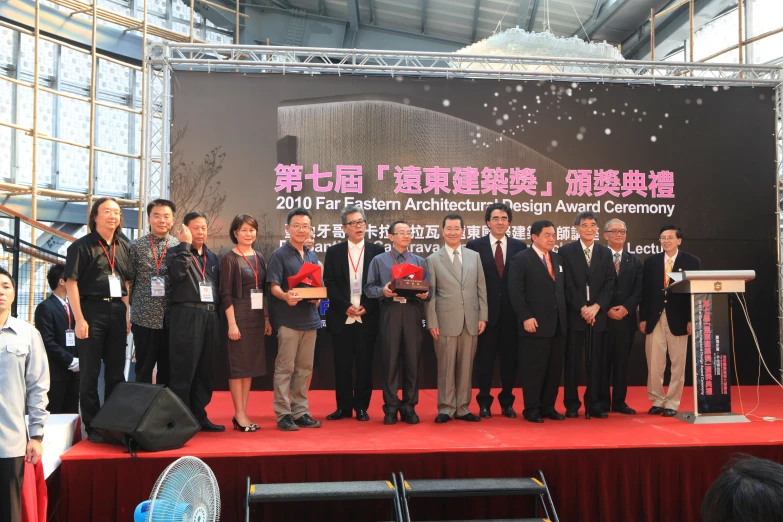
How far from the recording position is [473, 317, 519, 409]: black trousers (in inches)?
172

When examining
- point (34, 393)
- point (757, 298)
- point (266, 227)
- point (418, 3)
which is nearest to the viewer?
point (34, 393)

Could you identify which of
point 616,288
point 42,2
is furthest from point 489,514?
point 42,2

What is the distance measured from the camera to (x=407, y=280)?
3.93 meters

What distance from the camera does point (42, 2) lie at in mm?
9188

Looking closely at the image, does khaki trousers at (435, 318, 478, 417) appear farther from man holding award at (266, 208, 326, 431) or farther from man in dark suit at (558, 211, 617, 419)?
man holding award at (266, 208, 326, 431)

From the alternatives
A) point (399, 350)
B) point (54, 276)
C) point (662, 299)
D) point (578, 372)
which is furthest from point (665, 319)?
point (54, 276)

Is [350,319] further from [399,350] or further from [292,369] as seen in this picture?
[292,369]

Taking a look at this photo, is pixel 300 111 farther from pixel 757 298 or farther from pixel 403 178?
pixel 757 298

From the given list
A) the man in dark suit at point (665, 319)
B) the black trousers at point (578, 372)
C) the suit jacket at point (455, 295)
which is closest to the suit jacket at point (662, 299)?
the man in dark suit at point (665, 319)

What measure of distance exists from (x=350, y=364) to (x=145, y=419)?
1.47 metres

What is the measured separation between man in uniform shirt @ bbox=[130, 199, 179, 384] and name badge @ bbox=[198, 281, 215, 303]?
20 cm

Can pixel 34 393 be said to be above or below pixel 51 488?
above

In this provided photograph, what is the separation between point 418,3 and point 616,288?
8123 mm

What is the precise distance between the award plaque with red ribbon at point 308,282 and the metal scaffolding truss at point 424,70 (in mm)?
1878
